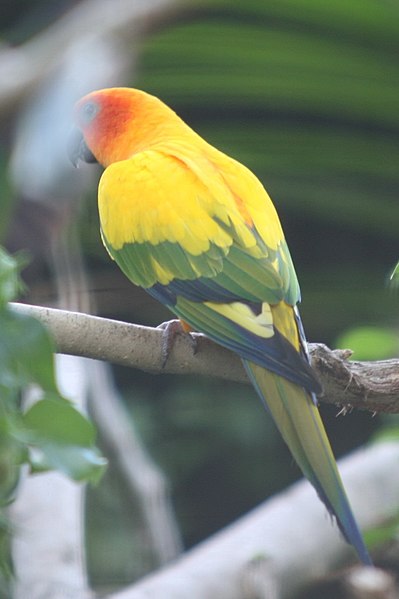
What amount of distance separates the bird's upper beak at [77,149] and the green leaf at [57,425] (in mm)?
796

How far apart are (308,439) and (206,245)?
0.30m

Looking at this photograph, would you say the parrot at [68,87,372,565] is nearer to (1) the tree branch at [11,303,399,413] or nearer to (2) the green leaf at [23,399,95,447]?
(1) the tree branch at [11,303,399,413]

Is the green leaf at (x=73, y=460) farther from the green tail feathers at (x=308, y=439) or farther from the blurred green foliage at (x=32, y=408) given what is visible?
the green tail feathers at (x=308, y=439)

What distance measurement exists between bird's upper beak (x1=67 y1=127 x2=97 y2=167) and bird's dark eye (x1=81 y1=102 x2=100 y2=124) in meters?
0.03

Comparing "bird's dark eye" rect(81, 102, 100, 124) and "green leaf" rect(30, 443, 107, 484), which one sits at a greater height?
"green leaf" rect(30, 443, 107, 484)

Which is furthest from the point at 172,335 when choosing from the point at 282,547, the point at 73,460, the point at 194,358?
the point at 282,547

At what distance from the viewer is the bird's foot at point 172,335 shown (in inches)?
46.4

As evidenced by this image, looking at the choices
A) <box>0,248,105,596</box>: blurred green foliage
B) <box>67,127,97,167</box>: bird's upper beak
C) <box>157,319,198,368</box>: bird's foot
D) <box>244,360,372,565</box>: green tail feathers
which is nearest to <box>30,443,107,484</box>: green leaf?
<box>0,248,105,596</box>: blurred green foliage

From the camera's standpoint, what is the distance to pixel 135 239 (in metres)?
1.32

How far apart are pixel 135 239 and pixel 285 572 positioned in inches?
41.3

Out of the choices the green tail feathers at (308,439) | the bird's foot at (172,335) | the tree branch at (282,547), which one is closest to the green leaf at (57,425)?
the green tail feathers at (308,439)

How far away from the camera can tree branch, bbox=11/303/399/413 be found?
3.57 ft

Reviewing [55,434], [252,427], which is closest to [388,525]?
[55,434]

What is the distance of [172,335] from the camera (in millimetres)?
1218
